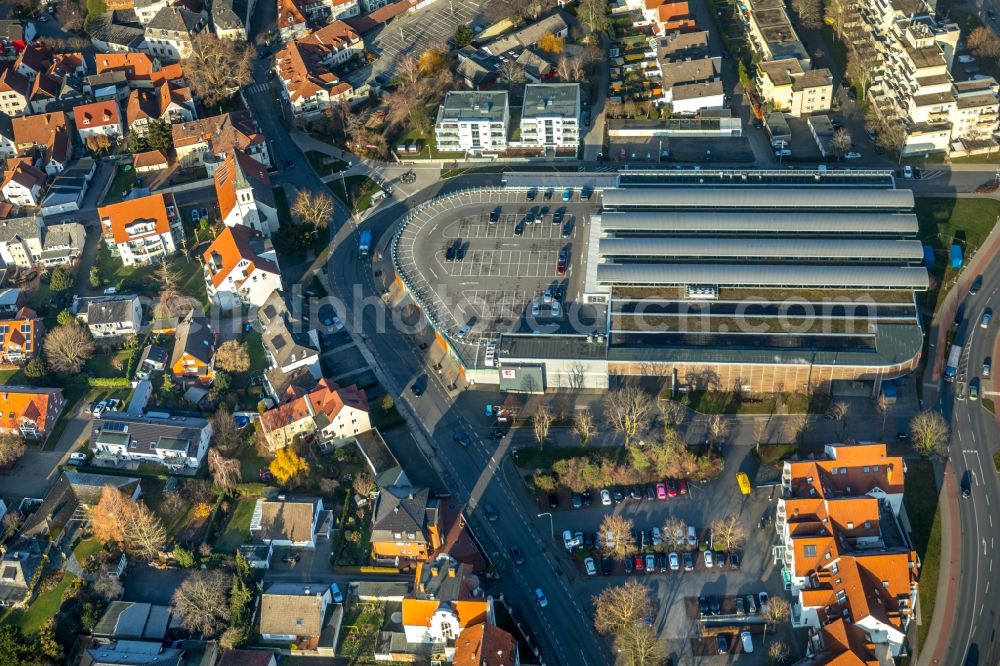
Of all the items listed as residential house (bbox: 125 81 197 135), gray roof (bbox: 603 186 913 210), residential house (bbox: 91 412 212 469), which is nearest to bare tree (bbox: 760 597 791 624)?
gray roof (bbox: 603 186 913 210)

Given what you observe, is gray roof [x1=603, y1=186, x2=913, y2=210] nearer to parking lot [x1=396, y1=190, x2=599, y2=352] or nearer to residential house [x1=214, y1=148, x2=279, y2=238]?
parking lot [x1=396, y1=190, x2=599, y2=352]

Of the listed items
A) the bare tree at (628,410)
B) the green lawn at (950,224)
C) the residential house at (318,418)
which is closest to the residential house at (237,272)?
the residential house at (318,418)

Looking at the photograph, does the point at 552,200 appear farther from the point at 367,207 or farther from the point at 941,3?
the point at 941,3

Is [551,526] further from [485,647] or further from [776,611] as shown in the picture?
[776,611]

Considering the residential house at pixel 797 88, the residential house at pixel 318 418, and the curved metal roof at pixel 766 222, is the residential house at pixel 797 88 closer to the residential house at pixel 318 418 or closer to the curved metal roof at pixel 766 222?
the curved metal roof at pixel 766 222

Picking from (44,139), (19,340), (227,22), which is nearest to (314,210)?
(19,340)

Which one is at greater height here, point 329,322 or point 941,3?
point 941,3

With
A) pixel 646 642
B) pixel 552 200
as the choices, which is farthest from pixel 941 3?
pixel 646 642
